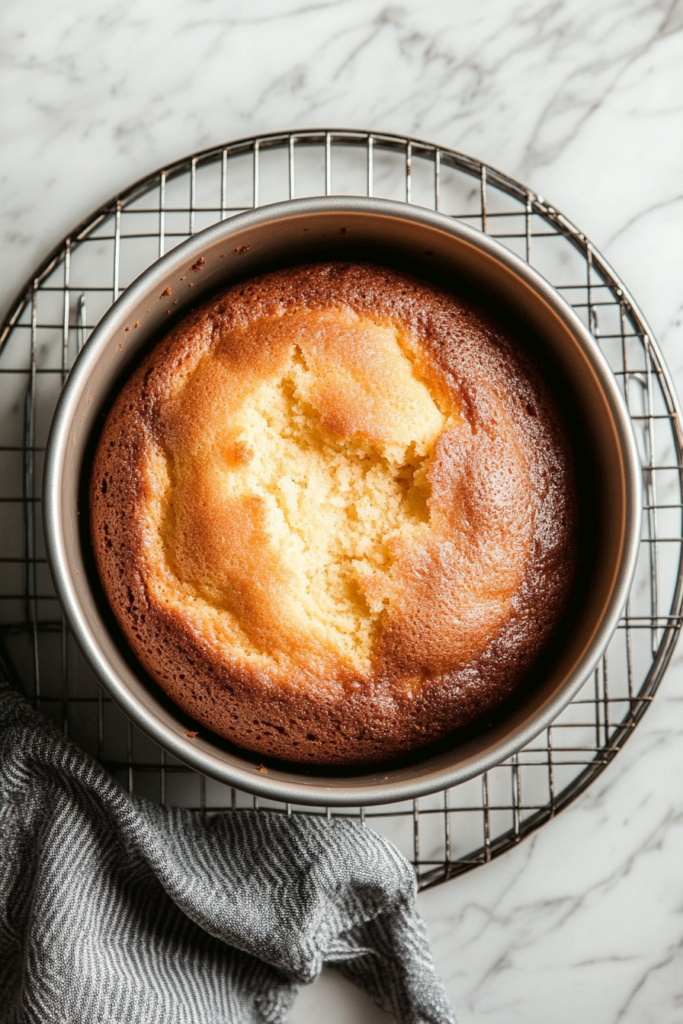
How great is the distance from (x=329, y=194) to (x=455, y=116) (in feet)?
0.89

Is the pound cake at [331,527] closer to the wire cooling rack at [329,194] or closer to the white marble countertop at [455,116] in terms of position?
the wire cooling rack at [329,194]

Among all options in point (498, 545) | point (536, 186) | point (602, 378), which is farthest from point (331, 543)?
point (536, 186)

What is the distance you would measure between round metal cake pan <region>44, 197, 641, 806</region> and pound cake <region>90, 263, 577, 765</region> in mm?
35

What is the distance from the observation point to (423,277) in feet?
3.91

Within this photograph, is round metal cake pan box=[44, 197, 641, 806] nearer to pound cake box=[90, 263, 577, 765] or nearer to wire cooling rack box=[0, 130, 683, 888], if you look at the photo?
pound cake box=[90, 263, 577, 765]

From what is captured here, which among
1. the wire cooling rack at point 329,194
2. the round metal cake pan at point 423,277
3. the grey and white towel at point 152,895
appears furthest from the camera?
the wire cooling rack at point 329,194

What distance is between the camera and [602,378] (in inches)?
41.3

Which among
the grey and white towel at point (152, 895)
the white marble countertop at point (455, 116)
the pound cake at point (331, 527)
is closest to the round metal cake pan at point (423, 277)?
the pound cake at point (331, 527)

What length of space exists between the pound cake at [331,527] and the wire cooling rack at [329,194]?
12.2 inches

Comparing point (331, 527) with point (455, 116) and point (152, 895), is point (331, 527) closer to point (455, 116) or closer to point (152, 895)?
point (152, 895)

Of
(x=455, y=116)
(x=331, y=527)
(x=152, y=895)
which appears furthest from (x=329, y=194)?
(x=152, y=895)

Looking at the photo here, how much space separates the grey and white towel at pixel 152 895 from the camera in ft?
4.05

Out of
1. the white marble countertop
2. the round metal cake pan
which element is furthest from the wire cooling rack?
the round metal cake pan

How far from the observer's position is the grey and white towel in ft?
4.05
